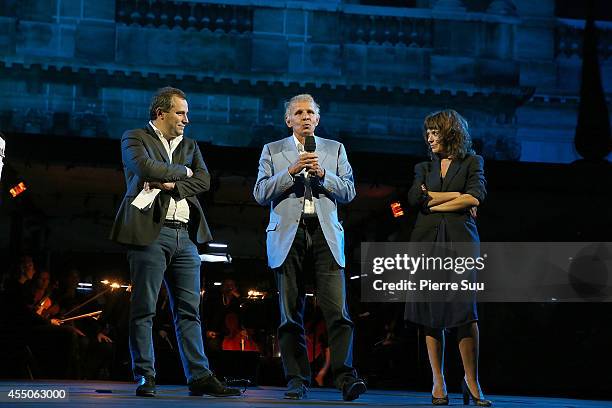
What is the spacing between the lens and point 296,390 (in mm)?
4133

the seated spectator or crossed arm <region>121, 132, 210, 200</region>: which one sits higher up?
crossed arm <region>121, 132, 210, 200</region>

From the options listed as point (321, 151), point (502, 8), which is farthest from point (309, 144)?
point (502, 8)

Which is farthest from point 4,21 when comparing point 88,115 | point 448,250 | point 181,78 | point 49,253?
point 448,250

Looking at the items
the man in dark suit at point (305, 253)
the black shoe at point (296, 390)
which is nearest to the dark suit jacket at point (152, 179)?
the man in dark suit at point (305, 253)

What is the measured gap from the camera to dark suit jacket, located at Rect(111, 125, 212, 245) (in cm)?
396

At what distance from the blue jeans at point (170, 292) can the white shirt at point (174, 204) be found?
0.06 meters

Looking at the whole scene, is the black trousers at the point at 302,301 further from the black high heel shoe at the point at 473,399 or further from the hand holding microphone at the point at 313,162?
the black high heel shoe at the point at 473,399

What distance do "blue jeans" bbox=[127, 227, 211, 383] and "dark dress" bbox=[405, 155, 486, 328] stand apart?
1.03 metres

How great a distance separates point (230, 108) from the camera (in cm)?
1083

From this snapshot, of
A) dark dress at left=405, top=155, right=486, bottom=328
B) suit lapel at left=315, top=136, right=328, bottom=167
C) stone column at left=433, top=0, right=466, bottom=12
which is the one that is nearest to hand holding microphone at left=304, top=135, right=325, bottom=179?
suit lapel at left=315, top=136, right=328, bottom=167

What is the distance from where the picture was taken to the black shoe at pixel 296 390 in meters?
4.09

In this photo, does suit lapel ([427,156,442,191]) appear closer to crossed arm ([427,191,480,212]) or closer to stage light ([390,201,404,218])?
crossed arm ([427,191,480,212])

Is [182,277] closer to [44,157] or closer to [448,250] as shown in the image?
[448,250]

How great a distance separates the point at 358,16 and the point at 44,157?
164 inches
